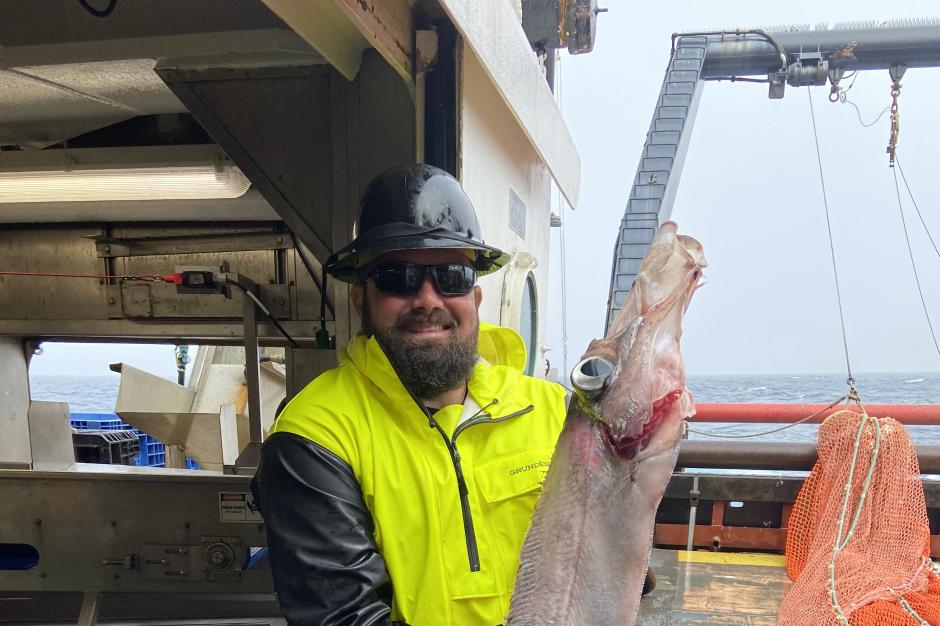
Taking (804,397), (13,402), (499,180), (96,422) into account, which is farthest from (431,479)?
(804,397)

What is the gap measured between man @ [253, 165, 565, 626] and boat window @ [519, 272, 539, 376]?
183 cm

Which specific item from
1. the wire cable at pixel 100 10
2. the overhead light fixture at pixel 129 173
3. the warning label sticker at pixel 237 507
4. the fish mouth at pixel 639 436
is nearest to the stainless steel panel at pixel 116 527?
the warning label sticker at pixel 237 507

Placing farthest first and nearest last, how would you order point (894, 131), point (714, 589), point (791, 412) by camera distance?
point (894, 131), point (791, 412), point (714, 589)

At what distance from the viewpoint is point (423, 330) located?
81.4 inches

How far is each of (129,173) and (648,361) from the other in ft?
10.3

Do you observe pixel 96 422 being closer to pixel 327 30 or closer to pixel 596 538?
pixel 327 30

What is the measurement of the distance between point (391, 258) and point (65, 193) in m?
2.74

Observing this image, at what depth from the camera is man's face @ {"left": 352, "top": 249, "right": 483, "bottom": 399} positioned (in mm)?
2039

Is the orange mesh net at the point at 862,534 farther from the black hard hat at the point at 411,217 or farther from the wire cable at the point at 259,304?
the wire cable at the point at 259,304

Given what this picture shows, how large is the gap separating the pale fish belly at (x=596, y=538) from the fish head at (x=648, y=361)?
46 mm

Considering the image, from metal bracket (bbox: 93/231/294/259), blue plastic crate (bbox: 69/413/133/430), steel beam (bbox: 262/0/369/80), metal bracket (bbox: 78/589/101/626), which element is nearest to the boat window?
metal bracket (bbox: 93/231/294/259)

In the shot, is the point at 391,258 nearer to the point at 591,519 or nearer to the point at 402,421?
the point at 402,421

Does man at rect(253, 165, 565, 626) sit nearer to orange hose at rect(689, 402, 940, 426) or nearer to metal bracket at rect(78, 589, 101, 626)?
metal bracket at rect(78, 589, 101, 626)

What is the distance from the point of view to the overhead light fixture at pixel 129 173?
137 inches
